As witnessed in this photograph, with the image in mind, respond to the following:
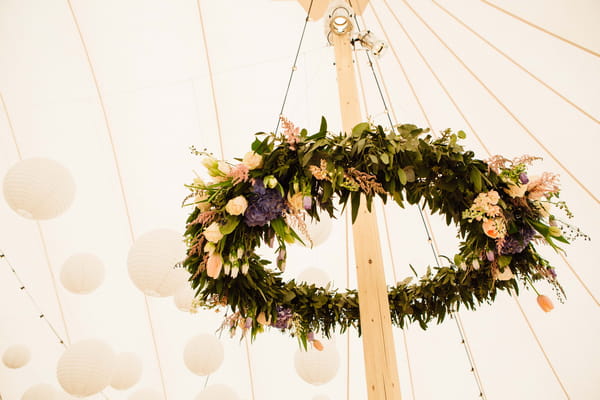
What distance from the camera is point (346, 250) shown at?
A: 14.5ft

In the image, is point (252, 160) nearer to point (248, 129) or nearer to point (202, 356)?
point (202, 356)

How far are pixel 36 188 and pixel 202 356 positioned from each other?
1776 mm

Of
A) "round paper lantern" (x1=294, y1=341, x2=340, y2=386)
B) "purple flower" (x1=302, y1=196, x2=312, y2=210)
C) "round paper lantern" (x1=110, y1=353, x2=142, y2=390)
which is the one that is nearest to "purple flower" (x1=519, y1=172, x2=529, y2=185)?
"purple flower" (x1=302, y1=196, x2=312, y2=210)

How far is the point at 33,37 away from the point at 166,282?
102 inches

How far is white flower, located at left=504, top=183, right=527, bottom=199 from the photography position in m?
1.83

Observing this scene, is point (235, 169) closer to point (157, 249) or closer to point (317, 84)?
point (157, 249)

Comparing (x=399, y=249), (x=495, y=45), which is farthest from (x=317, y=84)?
(x=399, y=249)

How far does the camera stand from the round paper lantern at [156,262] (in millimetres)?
2582

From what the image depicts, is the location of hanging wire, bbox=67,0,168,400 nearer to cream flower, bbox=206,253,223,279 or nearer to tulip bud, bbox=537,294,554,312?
cream flower, bbox=206,253,223,279

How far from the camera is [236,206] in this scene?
169cm

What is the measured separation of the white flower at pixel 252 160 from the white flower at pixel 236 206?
151 mm

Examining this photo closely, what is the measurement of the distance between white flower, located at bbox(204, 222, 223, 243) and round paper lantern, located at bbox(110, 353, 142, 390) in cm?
283

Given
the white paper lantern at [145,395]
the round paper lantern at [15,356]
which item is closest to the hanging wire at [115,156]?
the white paper lantern at [145,395]

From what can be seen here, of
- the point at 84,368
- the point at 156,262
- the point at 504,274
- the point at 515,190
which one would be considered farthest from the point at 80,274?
the point at 515,190
